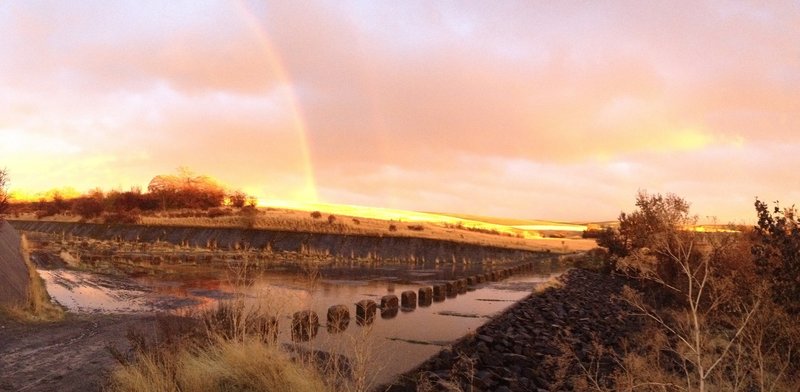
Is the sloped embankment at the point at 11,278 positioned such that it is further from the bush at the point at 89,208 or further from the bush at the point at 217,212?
the bush at the point at 89,208

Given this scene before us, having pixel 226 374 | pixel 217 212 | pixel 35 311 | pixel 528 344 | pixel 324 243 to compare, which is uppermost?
pixel 217 212

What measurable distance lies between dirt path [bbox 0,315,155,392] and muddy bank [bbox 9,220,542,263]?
3277 cm

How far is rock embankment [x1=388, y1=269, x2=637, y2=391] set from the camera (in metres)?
10.2

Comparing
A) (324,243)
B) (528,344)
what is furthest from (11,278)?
(324,243)

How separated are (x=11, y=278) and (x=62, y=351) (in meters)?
7.28

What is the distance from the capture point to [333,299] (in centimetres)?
2164

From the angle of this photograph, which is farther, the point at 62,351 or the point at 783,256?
the point at 62,351

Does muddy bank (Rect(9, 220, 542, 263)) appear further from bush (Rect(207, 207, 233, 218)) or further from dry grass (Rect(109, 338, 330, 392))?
dry grass (Rect(109, 338, 330, 392))

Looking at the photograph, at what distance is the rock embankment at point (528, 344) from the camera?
10242 mm

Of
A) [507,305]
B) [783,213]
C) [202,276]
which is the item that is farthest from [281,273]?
[783,213]

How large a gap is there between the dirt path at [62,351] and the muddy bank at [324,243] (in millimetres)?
32768

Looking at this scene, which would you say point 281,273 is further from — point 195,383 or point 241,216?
point 241,216

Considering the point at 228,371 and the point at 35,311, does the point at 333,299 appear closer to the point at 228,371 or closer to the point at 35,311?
the point at 35,311

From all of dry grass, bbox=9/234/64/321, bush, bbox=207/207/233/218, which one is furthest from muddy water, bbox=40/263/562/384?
bush, bbox=207/207/233/218
